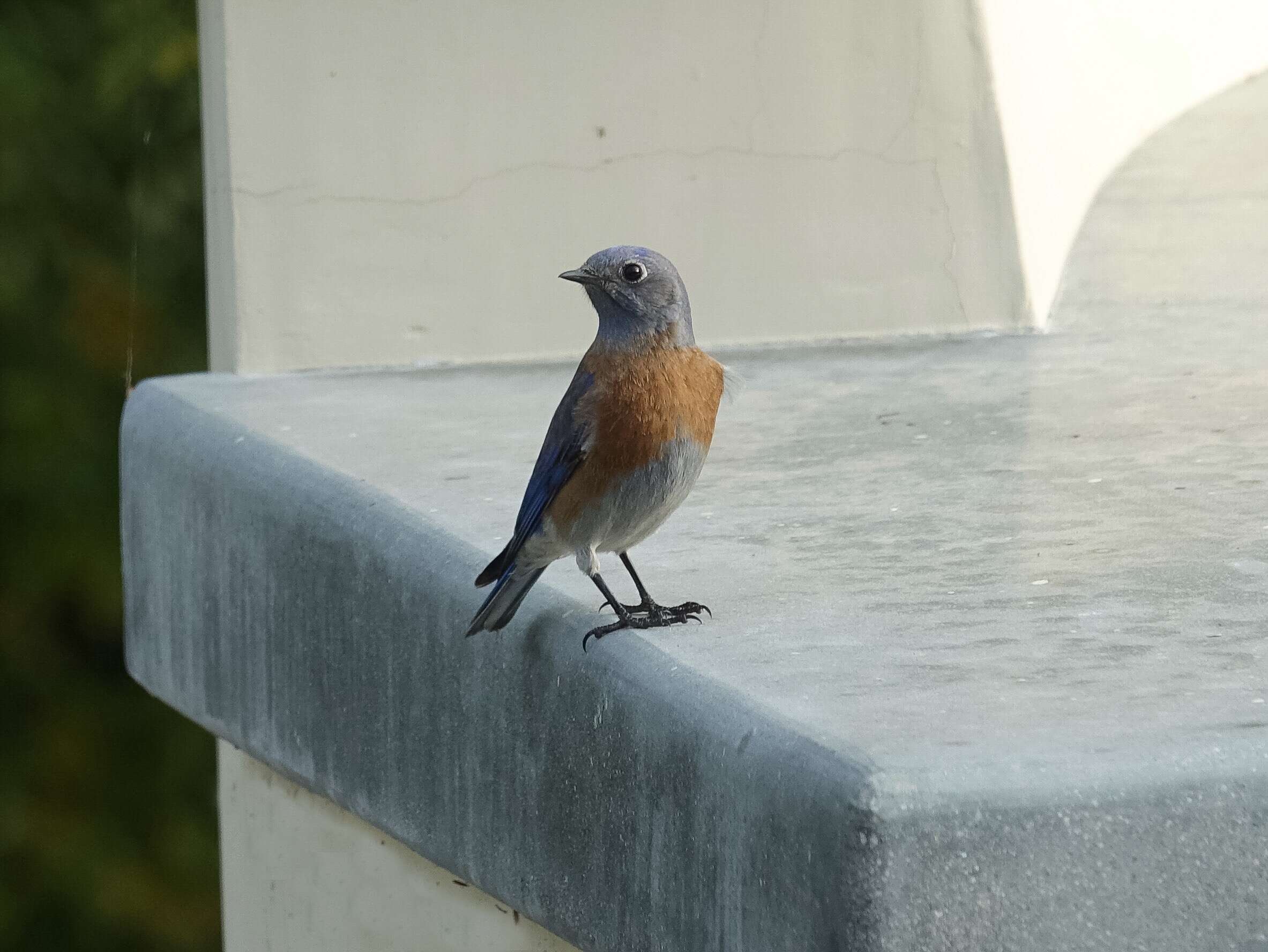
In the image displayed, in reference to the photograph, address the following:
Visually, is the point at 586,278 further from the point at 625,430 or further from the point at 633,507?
the point at 633,507

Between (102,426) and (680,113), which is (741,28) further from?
(102,426)

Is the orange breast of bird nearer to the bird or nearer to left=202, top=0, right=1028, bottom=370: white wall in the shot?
the bird

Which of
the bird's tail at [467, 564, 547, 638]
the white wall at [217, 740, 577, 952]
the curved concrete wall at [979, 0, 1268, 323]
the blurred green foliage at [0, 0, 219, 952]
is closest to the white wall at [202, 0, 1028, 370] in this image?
the curved concrete wall at [979, 0, 1268, 323]

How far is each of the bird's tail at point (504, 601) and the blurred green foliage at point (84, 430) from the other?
5747mm

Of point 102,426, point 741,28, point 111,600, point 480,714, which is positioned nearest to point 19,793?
Answer: point 111,600

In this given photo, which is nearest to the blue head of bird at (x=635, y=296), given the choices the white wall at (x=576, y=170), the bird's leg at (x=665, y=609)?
the bird's leg at (x=665, y=609)

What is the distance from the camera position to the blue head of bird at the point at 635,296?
2.82 m

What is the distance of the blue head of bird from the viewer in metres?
2.82

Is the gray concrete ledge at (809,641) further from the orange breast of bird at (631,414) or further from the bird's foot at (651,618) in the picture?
the orange breast of bird at (631,414)

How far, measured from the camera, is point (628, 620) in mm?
2816

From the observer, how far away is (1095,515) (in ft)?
11.4

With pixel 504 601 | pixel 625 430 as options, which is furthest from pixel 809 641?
pixel 504 601

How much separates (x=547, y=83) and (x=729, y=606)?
2.34 metres

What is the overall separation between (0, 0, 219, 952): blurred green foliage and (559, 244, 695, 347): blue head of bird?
5.86 m
